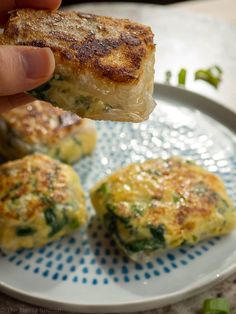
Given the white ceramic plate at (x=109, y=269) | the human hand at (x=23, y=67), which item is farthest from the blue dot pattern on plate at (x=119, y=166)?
the human hand at (x=23, y=67)

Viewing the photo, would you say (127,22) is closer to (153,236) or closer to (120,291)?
(153,236)

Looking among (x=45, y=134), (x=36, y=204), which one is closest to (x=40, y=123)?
(x=45, y=134)

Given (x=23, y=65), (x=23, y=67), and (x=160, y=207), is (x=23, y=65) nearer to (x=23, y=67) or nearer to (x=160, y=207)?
(x=23, y=67)

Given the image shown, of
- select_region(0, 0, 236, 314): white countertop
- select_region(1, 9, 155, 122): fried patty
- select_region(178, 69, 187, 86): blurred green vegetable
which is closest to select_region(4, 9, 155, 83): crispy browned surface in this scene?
select_region(1, 9, 155, 122): fried patty

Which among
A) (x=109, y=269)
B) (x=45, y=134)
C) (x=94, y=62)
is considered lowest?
(x=109, y=269)

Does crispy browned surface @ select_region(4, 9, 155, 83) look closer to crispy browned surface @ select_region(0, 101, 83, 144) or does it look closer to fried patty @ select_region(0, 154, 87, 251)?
fried patty @ select_region(0, 154, 87, 251)
